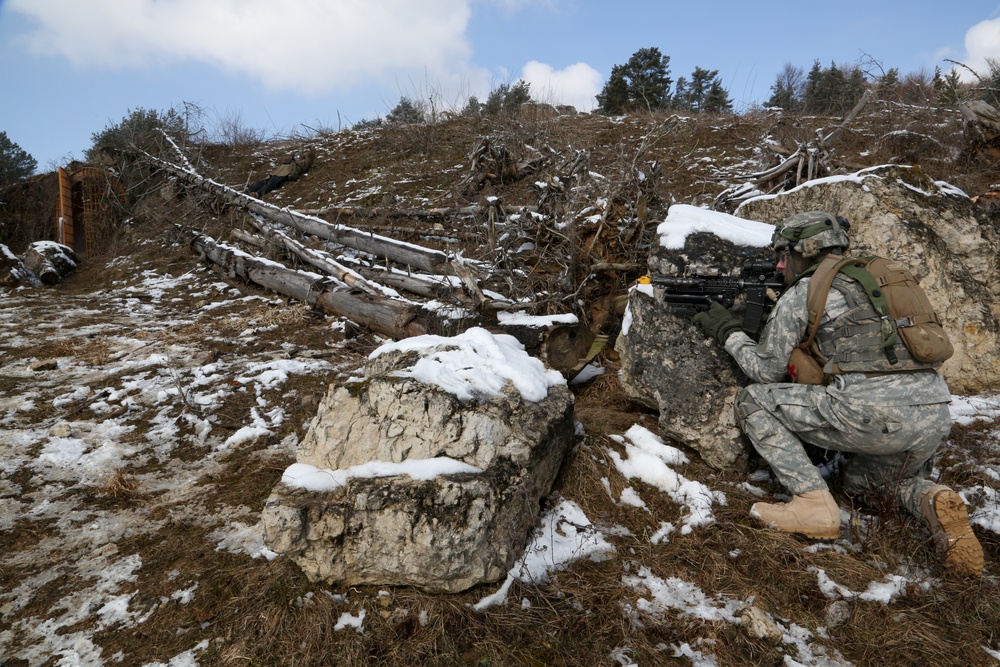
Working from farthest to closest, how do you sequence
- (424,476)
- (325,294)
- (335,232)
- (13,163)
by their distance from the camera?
(13,163), (335,232), (325,294), (424,476)

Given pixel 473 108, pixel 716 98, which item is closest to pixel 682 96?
pixel 716 98

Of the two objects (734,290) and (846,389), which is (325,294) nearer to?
(734,290)

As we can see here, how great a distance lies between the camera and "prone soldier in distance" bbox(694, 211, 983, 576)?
2723 millimetres

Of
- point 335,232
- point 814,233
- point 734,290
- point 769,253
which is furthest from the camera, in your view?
point 335,232

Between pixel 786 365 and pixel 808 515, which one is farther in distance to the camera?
pixel 786 365

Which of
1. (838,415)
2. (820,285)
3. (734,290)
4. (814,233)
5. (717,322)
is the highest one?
(814,233)

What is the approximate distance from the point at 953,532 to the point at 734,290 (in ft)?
5.99

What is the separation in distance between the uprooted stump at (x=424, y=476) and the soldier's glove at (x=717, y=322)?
1.14 m

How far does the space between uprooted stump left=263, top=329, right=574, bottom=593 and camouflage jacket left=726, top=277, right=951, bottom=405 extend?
126cm

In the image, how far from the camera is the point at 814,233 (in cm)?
309

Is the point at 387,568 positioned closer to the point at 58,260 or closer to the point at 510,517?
the point at 510,517

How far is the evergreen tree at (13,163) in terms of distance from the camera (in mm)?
14867

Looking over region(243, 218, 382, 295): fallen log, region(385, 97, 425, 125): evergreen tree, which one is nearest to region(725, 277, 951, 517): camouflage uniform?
region(243, 218, 382, 295): fallen log

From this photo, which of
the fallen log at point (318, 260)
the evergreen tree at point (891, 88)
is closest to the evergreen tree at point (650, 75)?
the evergreen tree at point (891, 88)
